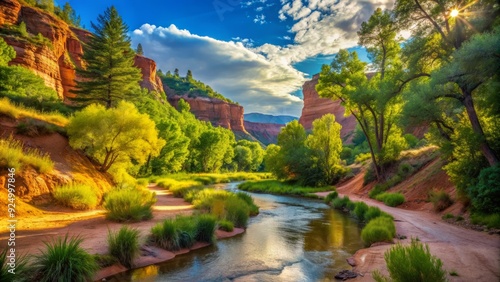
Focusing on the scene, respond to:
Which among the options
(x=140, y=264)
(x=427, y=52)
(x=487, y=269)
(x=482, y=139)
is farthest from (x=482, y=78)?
(x=140, y=264)

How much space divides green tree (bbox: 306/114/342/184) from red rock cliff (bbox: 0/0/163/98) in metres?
48.5

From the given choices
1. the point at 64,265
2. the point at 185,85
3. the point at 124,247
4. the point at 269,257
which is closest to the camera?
the point at 64,265

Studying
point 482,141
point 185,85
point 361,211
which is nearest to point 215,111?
point 185,85

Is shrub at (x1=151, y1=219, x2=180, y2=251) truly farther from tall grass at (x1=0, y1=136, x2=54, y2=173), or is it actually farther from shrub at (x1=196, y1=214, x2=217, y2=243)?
tall grass at (x1=0, y1=136, x2=54, y2=173)

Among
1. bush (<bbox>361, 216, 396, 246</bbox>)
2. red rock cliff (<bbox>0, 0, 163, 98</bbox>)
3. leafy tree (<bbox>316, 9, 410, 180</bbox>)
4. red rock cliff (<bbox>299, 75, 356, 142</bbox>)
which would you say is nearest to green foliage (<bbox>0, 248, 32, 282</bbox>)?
bush (<bbox>361, 216, 396, 246</bbox>)

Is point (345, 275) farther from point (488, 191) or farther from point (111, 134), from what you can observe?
point (111, 134)

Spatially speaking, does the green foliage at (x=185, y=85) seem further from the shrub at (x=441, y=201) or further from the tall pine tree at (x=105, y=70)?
the shrub at (x=441, y=201)

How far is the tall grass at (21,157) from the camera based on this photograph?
13.1m

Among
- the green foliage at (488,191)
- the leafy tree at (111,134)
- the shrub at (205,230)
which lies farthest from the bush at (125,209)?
the green foliage at (488,191)

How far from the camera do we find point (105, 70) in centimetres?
3556

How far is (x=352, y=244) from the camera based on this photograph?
39.0ft

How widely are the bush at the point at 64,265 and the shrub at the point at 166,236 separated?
3352 millimetres

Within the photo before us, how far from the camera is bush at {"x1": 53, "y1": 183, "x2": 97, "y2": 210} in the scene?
14.7 meters

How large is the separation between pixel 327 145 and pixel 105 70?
32.9 metres
